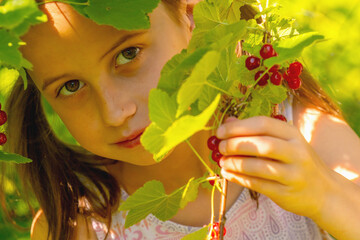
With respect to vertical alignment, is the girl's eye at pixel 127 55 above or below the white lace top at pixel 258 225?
above

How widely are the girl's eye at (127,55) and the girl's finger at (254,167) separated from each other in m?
0.44

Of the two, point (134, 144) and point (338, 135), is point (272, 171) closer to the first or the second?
point (134, 144)

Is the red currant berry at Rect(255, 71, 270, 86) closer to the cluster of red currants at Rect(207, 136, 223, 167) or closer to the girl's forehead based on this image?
the cluster of red currants at Rect(207, 136, 223, 167)

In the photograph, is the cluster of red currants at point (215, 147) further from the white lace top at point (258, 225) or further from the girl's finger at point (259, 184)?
the white lace top at point (258, 225)

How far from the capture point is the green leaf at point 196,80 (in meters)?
0.70

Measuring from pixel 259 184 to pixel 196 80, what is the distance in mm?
308

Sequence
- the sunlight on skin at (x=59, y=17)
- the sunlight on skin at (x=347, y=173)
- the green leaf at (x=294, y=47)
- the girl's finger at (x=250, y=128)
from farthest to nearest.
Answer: the sunlight on skin at (x=347, y=173), the sunlight on skin at (x=59, y=17), the girl's finger at (x=250, y=128), the green leaf at (x=294, y=47)

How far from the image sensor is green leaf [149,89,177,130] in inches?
29.1

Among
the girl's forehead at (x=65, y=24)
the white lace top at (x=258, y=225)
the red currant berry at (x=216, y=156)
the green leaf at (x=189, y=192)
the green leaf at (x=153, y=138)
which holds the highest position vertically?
the girl's forehead at (x=65, y=24)

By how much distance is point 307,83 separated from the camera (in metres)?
1.84

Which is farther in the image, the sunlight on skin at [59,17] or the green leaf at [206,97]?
the sunlight on skin at [59,17]

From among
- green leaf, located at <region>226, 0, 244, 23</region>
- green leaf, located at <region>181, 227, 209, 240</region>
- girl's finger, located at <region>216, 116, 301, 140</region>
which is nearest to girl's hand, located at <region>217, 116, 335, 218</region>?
girl's finger, located at <region>216, 116, 301, 140</region>

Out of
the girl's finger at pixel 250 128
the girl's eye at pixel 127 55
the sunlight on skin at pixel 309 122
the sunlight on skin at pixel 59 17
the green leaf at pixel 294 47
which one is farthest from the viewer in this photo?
the sunlight on skin at pixel 309 122

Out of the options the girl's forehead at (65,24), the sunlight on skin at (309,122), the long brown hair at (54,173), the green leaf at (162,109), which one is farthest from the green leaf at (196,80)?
the long brown hair at (54,173)
